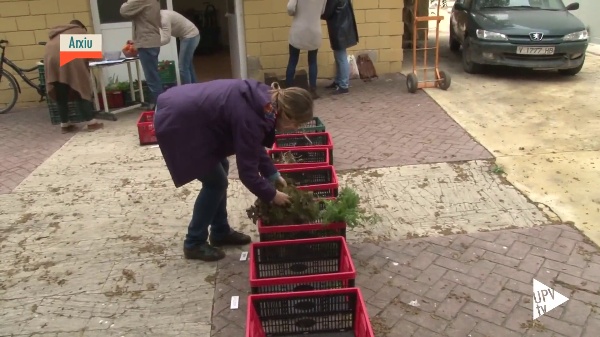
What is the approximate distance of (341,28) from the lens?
8.21 meters

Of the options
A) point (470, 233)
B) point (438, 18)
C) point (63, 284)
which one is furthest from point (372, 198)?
point (438, 18)

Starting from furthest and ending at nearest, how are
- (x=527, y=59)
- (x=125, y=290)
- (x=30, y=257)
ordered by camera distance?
(x=527, y=59) → (x=30, y=257) → (x=125, y=290)

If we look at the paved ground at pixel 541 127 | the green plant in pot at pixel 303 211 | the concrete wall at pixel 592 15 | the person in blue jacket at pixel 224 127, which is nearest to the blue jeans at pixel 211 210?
the person in blue jacket at pixel 224 127

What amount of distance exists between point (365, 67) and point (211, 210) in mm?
6145

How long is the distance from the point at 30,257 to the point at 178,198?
136 centimetres

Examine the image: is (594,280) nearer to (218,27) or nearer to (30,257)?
(30,257)

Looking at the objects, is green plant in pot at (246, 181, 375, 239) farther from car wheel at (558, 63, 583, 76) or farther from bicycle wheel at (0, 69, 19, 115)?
car wheel at (558, 63, 583, 76)

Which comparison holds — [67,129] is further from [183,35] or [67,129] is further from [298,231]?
[298,231]

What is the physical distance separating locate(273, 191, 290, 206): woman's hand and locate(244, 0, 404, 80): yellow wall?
6.14 meters

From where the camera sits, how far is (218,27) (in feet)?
47.5

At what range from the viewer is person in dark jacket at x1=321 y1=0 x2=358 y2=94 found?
8086 mm

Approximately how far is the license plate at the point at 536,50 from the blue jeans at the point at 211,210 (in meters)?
6.42

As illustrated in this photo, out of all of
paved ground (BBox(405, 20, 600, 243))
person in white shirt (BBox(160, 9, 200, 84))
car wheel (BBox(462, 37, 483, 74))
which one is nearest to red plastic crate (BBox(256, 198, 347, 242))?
paved ground (BBox(405, 20, 600, 243))

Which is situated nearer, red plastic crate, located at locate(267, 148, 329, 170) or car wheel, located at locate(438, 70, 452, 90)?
A: red plastic crate, located at locate(267, 148, 329, 170)
